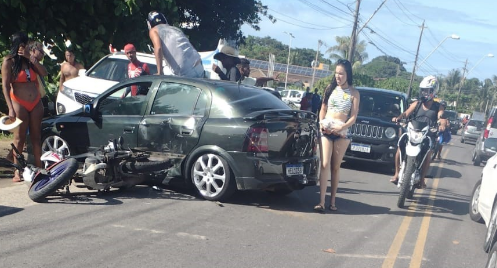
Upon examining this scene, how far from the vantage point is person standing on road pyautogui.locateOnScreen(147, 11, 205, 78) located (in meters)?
8.81

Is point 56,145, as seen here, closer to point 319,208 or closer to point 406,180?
point 319,208

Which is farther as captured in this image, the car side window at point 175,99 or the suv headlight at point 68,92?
the suv headlight at point 68,92

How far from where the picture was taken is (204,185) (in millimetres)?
7312

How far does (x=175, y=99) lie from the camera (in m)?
7.66

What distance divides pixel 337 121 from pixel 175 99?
2.16 meters

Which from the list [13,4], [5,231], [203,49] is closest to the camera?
[5,231]

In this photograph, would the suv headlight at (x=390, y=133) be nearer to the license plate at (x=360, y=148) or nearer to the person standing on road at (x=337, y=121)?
the license plate at (x=360, y=148)

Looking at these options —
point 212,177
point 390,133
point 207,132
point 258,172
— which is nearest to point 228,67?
point 207,132

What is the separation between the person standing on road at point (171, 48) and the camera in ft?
28.9

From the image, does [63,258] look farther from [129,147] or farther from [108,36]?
[108,36]

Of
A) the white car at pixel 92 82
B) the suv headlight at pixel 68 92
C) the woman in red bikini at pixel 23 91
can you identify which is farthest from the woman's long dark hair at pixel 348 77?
the suv headlight at pixel 68 92

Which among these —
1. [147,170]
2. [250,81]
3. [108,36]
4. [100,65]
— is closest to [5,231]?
[147,170]

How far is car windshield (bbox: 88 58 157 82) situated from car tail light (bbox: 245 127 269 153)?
514 centimetres

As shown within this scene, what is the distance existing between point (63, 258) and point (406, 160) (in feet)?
18.4
